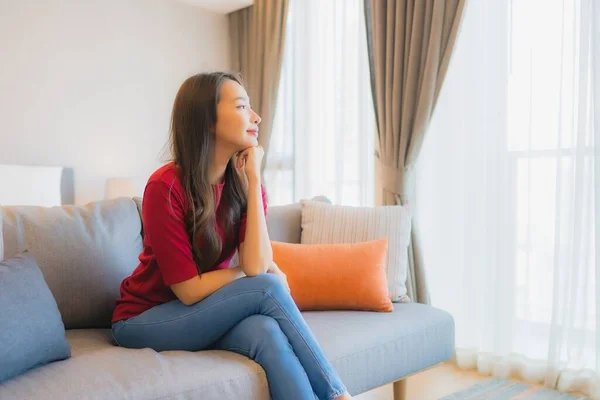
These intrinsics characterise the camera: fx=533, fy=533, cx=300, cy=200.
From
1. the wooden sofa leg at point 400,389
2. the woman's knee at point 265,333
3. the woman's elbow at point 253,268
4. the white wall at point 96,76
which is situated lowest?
the wooden sofa leg at point 400,389

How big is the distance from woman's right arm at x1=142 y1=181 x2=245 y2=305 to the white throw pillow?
0.98 m

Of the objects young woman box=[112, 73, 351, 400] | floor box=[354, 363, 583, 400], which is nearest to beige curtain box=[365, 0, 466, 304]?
floor box=[354, 363, 583, 400]

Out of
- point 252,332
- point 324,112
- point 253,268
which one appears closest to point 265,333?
point 252,332

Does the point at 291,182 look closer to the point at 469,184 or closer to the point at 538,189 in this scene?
the point at 469,184

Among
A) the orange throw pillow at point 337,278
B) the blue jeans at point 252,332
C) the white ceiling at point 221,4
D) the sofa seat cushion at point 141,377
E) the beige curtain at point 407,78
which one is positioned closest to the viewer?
the sofa seat cushion at point 141,377

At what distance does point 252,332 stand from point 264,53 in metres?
2.93

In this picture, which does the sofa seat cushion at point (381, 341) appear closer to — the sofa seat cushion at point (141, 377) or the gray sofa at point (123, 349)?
the gray sofa at point (123, 349)

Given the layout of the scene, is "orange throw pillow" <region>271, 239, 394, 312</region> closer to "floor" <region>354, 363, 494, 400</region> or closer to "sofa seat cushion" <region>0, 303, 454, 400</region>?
"sofa seat cushion" <region>0, 303, 454, 400</region>

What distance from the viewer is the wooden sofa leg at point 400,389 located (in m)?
2.17

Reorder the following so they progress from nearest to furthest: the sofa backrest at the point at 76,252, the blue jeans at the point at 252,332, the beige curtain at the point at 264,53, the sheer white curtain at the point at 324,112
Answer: the blue jeans at the point at 252,332
the sofa backrest at the point at 76,252
the sheer white curtain at the point at 324,112
the beige curtain at the point at 264,53

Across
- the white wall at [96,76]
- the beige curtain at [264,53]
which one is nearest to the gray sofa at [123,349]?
the white wall at [96,76]

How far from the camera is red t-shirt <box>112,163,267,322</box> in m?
1.52

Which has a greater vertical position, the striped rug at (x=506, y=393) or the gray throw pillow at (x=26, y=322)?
the gray throw pillow at (x=26, y=322)

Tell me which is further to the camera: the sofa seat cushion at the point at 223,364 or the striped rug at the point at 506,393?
the striped rug at the point at 506,393
